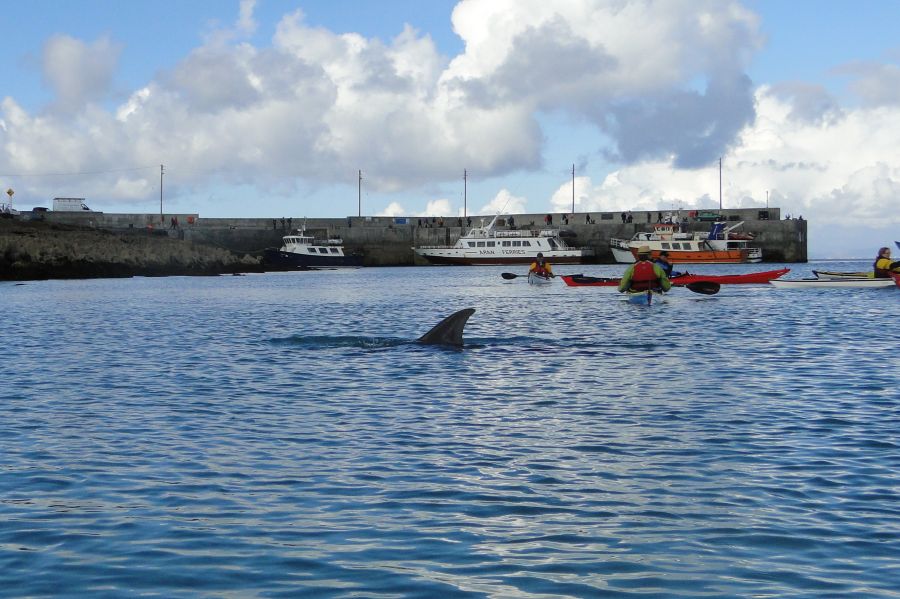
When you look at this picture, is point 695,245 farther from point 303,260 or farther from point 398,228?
point 303,260

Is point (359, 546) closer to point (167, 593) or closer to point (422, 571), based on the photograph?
point (422, 571)

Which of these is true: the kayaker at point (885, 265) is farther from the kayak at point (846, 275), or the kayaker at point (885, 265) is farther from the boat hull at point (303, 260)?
the boat hull at point (303, 260)

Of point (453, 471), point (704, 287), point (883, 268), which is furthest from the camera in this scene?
point (883, 268)

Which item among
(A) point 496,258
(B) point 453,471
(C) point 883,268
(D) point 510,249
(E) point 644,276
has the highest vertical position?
(D) point 510,249

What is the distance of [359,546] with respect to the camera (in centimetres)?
693

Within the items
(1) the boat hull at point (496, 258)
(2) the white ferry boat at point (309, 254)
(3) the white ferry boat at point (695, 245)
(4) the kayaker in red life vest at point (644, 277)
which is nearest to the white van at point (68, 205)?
(2) the white ferry boat at point (309, 254)

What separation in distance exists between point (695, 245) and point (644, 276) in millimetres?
66882

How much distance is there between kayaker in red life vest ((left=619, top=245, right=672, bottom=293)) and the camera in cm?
3231

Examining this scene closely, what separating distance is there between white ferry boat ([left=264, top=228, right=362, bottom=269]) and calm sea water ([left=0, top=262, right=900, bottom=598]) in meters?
73.2

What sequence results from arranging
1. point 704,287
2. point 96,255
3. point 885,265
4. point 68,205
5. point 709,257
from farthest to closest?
point 68,205
point 709,257
point 96,255
point 885,265
point 704,287

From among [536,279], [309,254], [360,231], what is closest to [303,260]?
[309,254]

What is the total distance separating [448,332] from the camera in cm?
2125

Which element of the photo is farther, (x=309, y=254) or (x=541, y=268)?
(x=309, y=254)

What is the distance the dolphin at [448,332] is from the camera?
20359 mm
